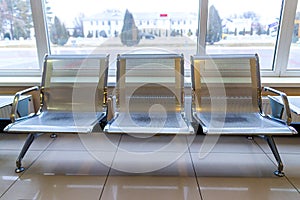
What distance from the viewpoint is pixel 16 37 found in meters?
3.01

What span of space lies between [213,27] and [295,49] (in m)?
0.96

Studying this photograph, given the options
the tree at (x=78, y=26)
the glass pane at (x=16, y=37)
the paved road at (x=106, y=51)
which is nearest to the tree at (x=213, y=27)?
the paved road at (x=106, y=51)

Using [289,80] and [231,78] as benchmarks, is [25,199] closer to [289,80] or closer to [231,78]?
[231,78]

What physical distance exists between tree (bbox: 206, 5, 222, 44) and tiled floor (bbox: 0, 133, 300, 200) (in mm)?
1124

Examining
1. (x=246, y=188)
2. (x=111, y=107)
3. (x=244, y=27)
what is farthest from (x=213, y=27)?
(x=246, y=188)

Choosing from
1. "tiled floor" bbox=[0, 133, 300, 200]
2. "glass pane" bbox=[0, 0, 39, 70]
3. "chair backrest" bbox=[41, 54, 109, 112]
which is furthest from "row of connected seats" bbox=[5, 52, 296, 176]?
"glass pane" bbox=[0, 0, 39, 70]

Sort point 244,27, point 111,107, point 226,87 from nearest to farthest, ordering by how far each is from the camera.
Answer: point 226,87
point 111,107
point 244,27

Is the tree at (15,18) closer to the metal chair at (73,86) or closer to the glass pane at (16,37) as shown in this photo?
the glass pane at (16,37)

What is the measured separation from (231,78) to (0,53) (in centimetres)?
270

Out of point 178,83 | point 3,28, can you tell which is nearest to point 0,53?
point 3,28

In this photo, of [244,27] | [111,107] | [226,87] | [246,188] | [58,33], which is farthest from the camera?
[58,33]

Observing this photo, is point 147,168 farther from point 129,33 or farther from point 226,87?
point 129,33

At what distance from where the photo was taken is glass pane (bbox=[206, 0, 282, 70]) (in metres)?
2.78

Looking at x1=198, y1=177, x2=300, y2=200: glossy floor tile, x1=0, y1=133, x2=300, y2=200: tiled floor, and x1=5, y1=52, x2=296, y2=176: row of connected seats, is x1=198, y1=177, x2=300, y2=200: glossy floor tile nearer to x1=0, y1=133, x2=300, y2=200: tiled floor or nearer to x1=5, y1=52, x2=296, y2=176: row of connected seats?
x1=0, y1=133, x2=300, y2=200: tiled floor
